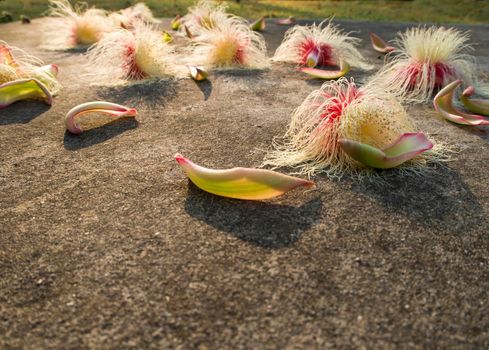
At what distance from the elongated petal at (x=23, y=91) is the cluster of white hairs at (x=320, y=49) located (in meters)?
2.33

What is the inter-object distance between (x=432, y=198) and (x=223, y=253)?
105 cm

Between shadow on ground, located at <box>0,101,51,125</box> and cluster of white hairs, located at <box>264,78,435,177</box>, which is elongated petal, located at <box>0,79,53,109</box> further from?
cluster of white hairs, located at <box>264,78,435,177</box>

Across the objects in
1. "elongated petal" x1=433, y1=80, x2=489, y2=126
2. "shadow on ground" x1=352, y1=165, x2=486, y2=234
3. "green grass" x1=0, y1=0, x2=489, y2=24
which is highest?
"elongated petal" x1=433, y1=80, x2=489, y2=126

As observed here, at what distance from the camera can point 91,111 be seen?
2.89 m

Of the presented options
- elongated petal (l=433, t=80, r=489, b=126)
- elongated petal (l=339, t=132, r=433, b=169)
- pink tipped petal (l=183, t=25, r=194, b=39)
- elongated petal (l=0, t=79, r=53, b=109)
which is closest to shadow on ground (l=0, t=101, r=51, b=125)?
elongated petal (l=0, t=79, r=53, b=109)

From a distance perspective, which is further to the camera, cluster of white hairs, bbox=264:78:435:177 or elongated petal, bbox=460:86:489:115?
elongated petal, bbox=460:86:489:115

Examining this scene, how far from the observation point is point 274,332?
4.33 feet

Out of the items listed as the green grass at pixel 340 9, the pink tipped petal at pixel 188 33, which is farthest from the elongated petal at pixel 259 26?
the green grass at pixel 340 9

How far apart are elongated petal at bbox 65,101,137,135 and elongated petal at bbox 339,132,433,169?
1.58 metres

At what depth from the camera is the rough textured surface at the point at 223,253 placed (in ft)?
4.38

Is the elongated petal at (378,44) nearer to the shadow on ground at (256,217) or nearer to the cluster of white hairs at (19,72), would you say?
the cluster of white hairs at (19,72)

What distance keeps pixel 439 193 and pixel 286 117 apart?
4.13 feet

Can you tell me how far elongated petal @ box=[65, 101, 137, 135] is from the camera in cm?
269

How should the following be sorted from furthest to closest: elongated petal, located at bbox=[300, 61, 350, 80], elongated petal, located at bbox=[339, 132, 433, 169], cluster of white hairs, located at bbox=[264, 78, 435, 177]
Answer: elongated petal, located at bbox=[300, 61, 350, 80]
cluster of white hairs, located at bbox=[264, 78, 435, 177]
elongated petal, located at bbox=[339, 132, 433, 169]
